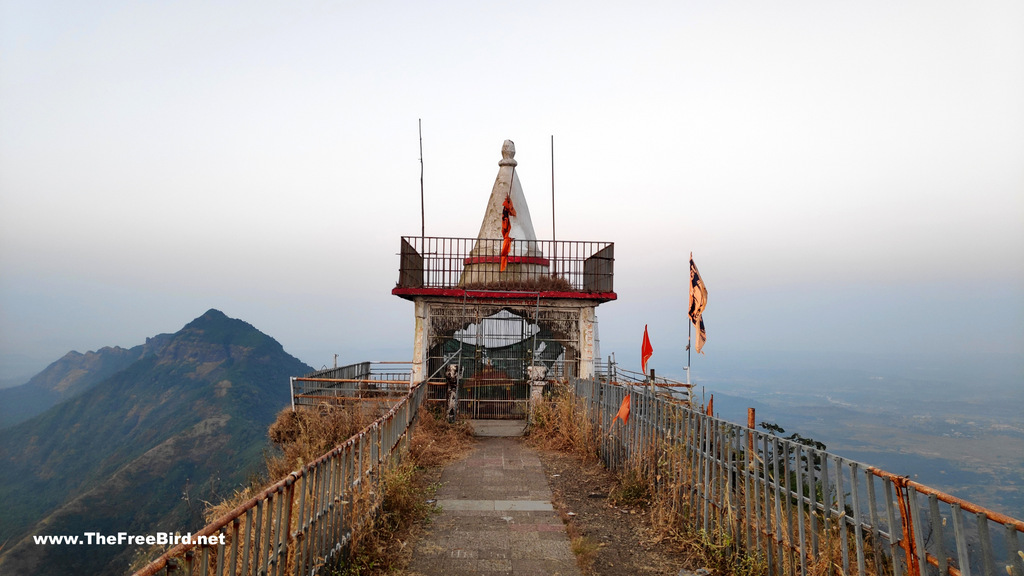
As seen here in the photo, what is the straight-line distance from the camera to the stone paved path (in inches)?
244

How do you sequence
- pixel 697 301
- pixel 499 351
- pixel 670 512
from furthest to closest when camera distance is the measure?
1. pixel 499 351
2. pixel 697 301
3. pixel 670 512

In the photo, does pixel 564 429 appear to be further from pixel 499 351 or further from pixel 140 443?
pixel 140 443

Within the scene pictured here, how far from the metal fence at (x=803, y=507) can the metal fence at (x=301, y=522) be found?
3.68m

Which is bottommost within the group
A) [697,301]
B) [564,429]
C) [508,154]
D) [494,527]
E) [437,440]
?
[494,527]

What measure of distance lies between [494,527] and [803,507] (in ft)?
12.4

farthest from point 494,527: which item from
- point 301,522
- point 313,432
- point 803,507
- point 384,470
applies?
point 313,432

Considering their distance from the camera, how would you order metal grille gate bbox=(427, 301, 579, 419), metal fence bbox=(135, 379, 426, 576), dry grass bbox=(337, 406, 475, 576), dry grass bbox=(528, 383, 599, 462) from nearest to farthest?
metal fence bbox=(135, 379, 426, 576) < dry grass bbox=(337, 406, 475, 576) < dry grass bbox=(528, 383, 599, 462) < metal grille gate bbox=(427, 301, 579, 419)

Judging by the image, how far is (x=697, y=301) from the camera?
10.2 m

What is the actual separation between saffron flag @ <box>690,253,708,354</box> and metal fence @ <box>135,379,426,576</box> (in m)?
5.52

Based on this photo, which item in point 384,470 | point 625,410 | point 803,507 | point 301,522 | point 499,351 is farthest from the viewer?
point 499,351

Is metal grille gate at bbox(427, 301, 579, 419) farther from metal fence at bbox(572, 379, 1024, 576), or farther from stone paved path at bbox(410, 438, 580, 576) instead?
metal fence at bbox(572, 379, 1024, 576)

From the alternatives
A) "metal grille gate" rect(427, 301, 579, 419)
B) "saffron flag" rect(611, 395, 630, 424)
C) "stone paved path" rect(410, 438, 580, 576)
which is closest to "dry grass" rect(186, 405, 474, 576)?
"stone paved path" rect(410, 438, 580, 576)

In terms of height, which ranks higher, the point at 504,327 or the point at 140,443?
the point at 504,327

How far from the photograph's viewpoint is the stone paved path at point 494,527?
20.3ft
